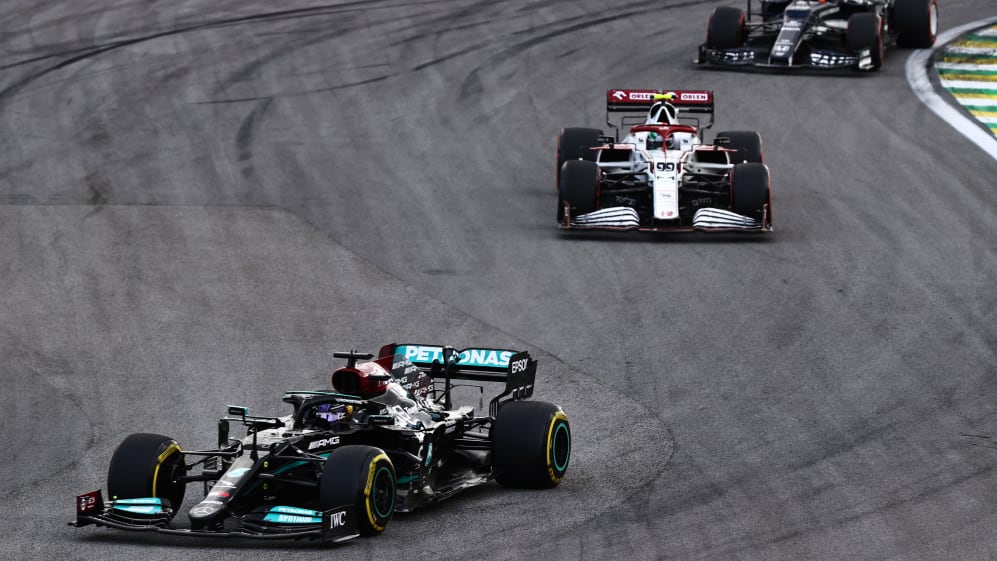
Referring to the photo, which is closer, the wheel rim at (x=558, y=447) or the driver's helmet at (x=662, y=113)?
the wheel rim at (x=558, y=447)

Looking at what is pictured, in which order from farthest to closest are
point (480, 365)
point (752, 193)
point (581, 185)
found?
point (581, 185) < point (752, 193) < point (480, 365)

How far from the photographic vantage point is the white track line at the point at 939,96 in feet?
86.9

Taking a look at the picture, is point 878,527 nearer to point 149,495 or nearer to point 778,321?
point 149,495

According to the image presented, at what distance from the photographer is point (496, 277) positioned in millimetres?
20719

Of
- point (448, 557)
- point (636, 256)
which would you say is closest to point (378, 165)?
point (636, 256)

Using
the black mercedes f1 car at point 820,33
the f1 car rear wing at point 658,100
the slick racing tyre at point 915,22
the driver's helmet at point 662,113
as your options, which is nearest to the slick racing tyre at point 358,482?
the f1 car rear wing at point 658,100

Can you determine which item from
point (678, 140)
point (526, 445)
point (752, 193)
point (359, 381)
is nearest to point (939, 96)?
point (678, 140)

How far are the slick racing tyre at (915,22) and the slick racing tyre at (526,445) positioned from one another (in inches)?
868

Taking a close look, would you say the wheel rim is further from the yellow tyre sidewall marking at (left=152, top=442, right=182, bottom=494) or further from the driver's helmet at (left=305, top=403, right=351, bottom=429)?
the yellow tyre sidewall marking at (left=152, top=442, right=182, bottom=494)

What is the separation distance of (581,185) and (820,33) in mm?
11356

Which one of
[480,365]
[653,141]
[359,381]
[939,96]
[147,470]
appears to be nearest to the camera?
[147,470]

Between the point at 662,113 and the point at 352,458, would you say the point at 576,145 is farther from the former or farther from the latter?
the point at 352,458

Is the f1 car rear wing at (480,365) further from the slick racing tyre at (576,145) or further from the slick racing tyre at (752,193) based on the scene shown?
the slick racing tyre at (576,145)

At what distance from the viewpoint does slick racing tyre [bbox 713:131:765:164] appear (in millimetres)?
23703
